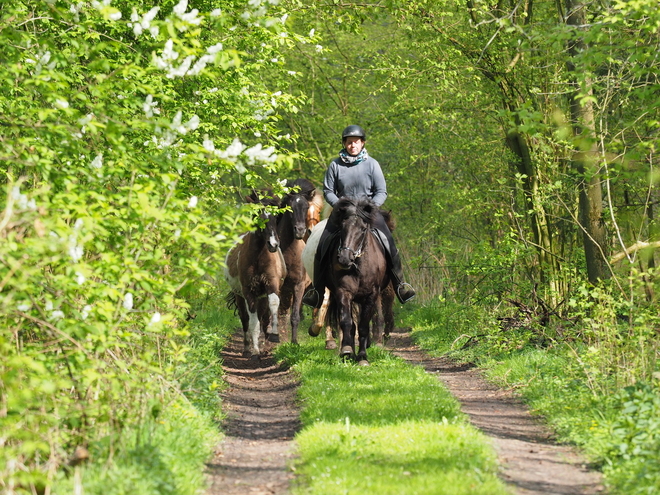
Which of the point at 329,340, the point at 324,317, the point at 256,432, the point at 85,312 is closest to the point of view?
the point at 85,312

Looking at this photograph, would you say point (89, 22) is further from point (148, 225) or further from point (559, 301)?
point (559, 301)

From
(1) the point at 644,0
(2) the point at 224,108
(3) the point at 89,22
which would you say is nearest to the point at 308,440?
(3) the point at 89,22

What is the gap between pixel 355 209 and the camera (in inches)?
462

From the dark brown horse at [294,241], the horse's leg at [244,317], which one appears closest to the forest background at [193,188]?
the horse's leg at [244,317]

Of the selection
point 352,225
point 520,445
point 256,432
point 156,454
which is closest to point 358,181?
point 352,225

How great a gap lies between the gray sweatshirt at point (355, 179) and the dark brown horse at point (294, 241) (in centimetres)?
270

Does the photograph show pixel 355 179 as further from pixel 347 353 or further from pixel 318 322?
pixel 318 322

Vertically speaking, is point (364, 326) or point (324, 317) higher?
point (324, 317)

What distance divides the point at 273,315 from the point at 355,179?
3203mm

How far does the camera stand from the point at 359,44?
28.2 metres

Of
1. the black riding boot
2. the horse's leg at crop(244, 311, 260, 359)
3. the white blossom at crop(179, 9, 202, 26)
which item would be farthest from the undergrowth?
the horse's leg at crop(244, 311, 260, 359)

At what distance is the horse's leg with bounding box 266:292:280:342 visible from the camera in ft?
48.3

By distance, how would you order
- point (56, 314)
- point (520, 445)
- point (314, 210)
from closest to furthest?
point (56, 314)
point (520, 445)
point (314, 210)

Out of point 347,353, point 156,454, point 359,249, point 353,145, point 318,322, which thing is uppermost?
point 353,145
